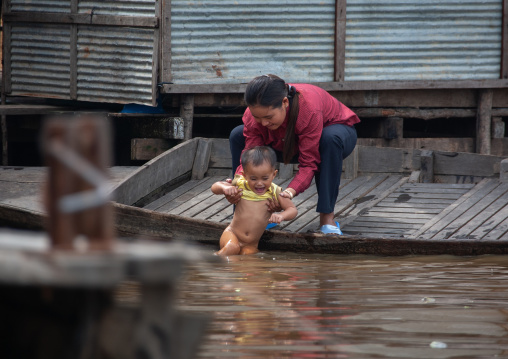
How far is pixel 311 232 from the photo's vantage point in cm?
432

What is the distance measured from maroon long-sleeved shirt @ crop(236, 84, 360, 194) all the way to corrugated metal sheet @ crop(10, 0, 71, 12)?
384 centimetres

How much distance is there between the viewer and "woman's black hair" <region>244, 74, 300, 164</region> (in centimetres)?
419

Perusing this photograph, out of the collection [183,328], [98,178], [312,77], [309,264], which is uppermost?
[312,77]

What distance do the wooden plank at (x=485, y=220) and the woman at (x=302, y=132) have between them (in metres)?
0.78

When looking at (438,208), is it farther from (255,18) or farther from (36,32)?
(36,32)

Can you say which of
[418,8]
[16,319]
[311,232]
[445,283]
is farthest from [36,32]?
[16,319]

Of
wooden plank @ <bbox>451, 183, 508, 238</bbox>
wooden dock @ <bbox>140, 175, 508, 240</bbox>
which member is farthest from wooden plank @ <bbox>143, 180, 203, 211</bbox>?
wooden plank @ <bbox>451, 183, 508, 238</bbox>

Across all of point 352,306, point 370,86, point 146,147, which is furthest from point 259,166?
point 370,86

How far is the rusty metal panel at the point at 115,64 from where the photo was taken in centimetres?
735

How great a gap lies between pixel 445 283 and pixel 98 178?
2.39 m

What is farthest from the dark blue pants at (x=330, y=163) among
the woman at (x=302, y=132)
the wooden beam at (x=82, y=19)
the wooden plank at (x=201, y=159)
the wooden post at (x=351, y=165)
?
the wooden beam at (x=82, y=19)

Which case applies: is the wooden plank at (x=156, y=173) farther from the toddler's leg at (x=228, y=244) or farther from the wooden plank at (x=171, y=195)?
the toddler's leg at (x=228, y=244)

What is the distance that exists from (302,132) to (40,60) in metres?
4.36

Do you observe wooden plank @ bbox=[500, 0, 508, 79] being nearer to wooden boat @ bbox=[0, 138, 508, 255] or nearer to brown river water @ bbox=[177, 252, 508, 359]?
wooden boat @ bbox=[0, 138, 508, 255]
